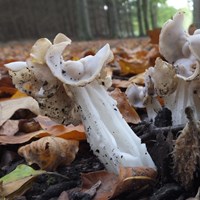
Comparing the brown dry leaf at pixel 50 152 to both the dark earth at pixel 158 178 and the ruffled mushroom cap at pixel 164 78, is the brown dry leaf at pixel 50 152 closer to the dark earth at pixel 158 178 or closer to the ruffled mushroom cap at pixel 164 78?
the dark earth at pixel 158 178

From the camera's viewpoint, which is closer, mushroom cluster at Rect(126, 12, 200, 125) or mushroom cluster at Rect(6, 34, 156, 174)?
mushroom cluster at Rect(6, 34, 156, 174)

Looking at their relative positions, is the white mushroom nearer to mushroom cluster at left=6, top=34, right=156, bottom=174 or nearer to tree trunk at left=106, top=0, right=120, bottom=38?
mushroom cluster at left=6, top=34, right=156, bottom=174

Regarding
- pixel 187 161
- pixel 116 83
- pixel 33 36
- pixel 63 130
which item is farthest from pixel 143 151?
pixel 33 36

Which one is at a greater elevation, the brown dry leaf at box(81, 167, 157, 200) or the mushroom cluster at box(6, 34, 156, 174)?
the mushroom cluster at box(6, 34, 156, 174)

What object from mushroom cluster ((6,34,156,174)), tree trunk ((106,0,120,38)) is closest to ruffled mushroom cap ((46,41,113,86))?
mushroom cluster ((6,34,156,174))

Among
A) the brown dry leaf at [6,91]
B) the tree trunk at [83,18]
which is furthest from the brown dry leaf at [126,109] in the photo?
the tree trunk at [83,18]

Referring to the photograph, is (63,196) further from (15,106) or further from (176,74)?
(15,106)

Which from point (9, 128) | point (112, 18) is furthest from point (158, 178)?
A: point (112, 18)
